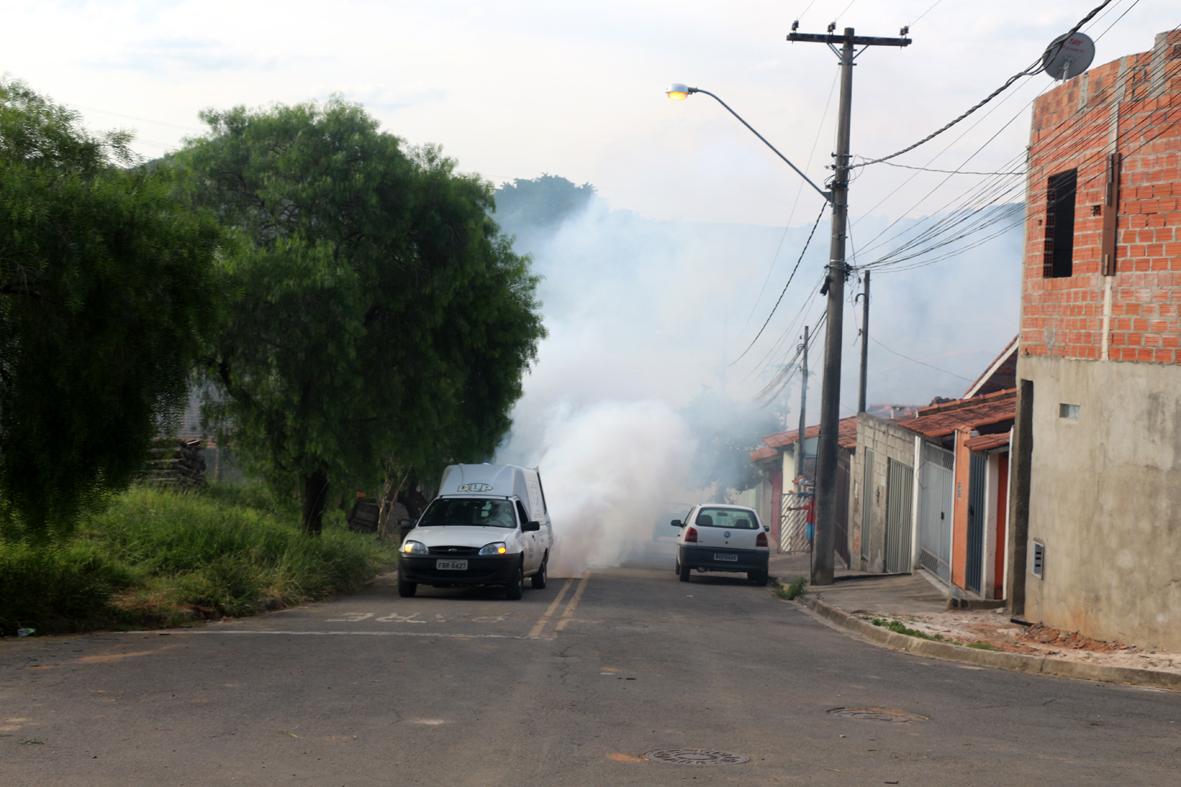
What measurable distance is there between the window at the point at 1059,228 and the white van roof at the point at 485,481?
899 cm

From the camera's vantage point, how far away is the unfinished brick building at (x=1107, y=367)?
13.2 metres

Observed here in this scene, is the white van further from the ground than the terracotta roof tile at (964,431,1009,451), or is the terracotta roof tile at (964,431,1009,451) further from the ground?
the terracotta roof tile at (964,431,1009,451)

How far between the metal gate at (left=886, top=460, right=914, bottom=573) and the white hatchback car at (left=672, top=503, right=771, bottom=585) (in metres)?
3.77

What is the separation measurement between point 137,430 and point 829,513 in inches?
598

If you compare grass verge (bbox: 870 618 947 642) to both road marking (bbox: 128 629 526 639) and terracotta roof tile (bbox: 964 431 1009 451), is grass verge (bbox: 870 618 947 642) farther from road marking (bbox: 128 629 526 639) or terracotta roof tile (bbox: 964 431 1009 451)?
road marking (bbox: 128 629 526 639)

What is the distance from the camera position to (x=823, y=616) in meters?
19.2

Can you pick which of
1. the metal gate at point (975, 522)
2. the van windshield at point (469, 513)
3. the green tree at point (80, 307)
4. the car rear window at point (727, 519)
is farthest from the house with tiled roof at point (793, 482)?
the green tree at point (80, 307)

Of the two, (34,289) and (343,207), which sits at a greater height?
(343,207)

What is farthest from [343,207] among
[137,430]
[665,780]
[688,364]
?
[688,364]

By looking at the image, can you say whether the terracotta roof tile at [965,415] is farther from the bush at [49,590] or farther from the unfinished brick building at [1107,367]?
the bush at [49,590]

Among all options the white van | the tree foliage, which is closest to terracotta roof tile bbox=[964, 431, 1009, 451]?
the white van

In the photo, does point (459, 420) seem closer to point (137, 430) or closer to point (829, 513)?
point (829, 513)

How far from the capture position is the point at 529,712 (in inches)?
339

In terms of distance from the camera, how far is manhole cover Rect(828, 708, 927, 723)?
353 inches
